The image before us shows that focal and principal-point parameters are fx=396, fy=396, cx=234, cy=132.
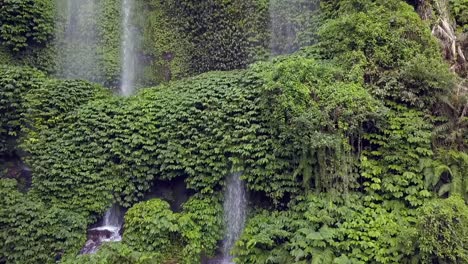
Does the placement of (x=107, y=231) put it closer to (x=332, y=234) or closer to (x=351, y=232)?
(x=332, y=234)

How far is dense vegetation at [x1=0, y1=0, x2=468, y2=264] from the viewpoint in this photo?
320 inches

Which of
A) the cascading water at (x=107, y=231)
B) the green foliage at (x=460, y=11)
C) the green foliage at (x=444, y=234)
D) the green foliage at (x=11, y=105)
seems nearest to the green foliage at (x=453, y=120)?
the green foliage at (x=444, y=234)

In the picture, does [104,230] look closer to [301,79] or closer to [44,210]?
[44,210]

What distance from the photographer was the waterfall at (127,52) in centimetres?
1510

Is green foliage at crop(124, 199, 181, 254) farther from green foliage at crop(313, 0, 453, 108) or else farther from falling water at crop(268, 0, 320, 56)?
falling water at crop(268, 0, 320, 56)

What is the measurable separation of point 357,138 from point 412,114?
4.36ft

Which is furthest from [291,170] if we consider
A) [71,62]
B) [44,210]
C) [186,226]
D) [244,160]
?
[71,62]

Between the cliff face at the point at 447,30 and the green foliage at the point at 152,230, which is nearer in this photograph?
the green foliage at the point at 152,230

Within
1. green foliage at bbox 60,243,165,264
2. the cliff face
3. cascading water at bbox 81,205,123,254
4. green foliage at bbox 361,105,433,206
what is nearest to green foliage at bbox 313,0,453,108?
green foliage at bbox 361,105,433,206

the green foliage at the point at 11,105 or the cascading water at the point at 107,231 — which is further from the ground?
the green foliage at the point at 11,105

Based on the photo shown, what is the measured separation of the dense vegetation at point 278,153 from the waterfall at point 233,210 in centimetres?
22

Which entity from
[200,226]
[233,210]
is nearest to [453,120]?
[233,210]

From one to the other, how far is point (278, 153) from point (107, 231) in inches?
197

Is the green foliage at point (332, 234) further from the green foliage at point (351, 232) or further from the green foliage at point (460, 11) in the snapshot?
the green foliage at point (460, 11)
